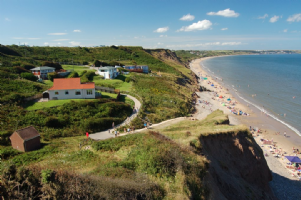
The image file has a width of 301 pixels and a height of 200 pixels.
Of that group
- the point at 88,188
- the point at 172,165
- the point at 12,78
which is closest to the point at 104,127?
the point at 172,165

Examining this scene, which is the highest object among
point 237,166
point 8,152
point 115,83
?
point 115,83

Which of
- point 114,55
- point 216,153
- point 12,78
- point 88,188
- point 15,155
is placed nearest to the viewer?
point 88,188

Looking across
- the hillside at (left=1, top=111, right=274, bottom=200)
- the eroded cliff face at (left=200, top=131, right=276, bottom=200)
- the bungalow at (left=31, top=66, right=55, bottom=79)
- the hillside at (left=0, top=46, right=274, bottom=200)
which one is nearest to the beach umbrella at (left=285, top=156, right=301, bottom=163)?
the eroded cliff face at (left=200, top=131, right=276, bottom=200)

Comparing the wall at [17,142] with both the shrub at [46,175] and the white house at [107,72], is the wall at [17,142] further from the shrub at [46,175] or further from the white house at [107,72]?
the white house at [107,72]

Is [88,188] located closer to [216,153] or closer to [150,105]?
[216,153]

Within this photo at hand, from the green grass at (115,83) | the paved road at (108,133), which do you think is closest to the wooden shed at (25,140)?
the paved road at (108,133)

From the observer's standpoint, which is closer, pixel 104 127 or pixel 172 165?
pixel 172 165

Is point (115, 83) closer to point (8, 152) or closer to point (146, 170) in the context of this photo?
point (8, 152)

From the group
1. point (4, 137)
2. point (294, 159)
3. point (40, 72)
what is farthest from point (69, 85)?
point (294, 159)
